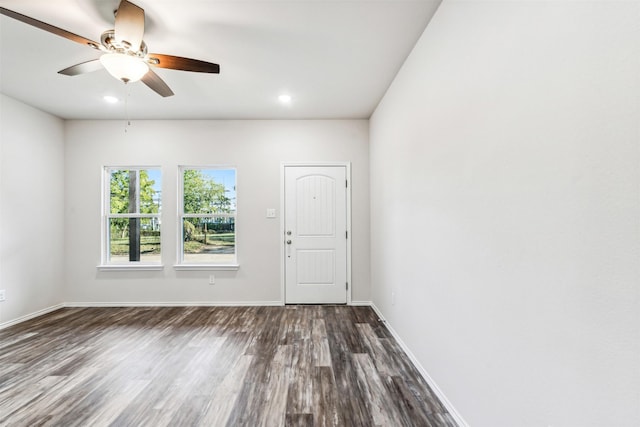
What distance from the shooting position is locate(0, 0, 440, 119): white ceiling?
1.95 metres

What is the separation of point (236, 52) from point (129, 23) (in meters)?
0.80

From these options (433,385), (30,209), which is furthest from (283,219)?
(30,209)

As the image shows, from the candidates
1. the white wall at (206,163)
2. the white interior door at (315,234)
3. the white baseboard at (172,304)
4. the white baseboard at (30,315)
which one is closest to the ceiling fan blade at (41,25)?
the white wall at (206,163)

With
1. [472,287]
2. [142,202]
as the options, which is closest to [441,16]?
[472,287]

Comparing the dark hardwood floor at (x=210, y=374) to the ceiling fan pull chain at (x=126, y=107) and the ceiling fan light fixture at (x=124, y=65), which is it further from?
the ceiling fan pull chain at (x=126, y=107)

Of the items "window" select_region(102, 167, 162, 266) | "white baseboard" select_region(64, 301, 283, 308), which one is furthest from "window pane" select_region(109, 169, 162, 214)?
"white baseboard" select_region(64, 301, 283, 308)

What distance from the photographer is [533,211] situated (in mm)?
1096

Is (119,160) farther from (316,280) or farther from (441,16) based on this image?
(441,16)

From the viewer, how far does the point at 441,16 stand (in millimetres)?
1877

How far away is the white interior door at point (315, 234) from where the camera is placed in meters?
4.05

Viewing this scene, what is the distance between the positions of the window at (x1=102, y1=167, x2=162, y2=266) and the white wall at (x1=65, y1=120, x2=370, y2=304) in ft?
0.40

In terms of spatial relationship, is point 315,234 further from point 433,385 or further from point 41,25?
point 41,25

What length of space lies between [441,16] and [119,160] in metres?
4.34

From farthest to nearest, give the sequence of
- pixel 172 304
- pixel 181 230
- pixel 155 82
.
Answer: pixel 181 230 → pixel 172 304 → pixel 155 82
